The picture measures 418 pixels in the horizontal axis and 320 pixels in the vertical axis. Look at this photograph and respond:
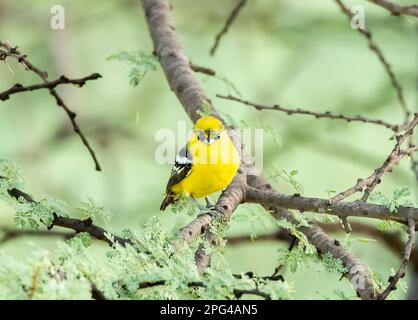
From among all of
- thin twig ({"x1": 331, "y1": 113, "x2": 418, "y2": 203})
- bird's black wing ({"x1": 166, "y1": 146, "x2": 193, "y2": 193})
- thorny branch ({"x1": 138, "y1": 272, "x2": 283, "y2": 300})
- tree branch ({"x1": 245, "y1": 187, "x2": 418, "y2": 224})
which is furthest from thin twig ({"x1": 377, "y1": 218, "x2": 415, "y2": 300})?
bird's black wing ({"x1": 166, "y1": 146, "x2": 193, "y2": 193})

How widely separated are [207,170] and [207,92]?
402cm

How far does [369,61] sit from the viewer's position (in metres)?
11.4

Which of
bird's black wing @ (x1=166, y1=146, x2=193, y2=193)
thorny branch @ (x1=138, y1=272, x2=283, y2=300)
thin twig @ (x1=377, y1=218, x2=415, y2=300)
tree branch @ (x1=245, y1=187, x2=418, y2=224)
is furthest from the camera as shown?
bird's black wing @ (x1=166, y1=146, x2=193, y2=193)

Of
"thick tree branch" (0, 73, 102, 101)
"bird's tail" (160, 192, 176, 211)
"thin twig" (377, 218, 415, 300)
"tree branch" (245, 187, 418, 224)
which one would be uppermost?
"bird's tail" (160, 192, 176, 211)

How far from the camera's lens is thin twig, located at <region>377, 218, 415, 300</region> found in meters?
2.22

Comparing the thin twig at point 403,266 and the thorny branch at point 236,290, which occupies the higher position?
the thin twig at point 403,266

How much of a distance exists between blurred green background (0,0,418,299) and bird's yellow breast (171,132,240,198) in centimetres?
166

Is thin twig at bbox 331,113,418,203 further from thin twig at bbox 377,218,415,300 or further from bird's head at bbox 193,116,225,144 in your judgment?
bird's head at bbox 193,116,225,144

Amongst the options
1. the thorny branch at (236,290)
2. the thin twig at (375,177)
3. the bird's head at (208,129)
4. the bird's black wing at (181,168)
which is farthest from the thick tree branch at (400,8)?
the thorny branch at (236,290)

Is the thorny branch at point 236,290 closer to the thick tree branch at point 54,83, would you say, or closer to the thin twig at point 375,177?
the thin twig at point 375,177

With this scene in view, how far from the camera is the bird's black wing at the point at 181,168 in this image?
4414 mm

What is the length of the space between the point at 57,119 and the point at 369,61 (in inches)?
175

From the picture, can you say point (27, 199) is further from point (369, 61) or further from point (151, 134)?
point (369, 61)
